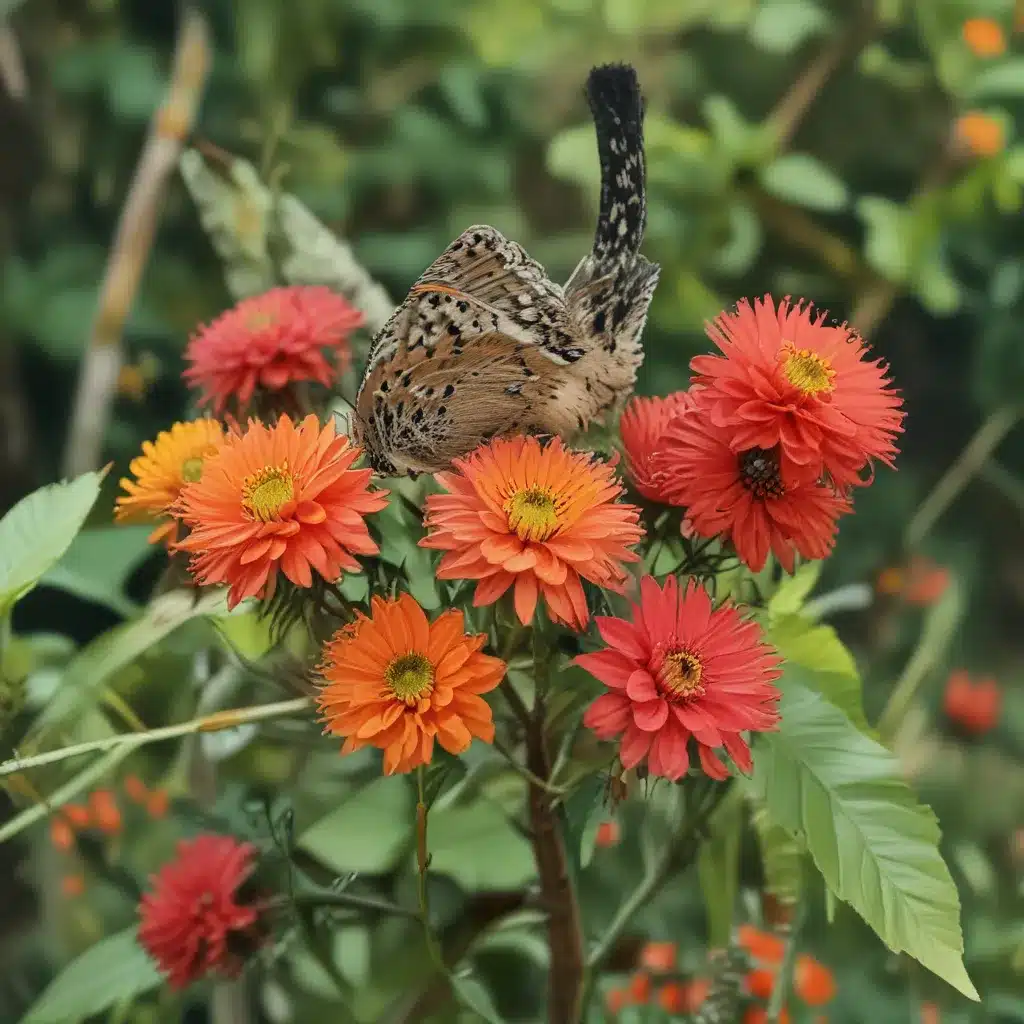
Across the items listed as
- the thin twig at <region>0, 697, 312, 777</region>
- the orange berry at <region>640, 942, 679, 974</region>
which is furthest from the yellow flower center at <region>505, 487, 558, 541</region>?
the orange berry at <region>640, 942, 679, 974</region>

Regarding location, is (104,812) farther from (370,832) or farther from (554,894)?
(554,894)

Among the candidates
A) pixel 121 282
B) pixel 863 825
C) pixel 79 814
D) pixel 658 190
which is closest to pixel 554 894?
pixel 863 825

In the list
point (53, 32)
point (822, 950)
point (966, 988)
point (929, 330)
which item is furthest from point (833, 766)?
point (53, 32)

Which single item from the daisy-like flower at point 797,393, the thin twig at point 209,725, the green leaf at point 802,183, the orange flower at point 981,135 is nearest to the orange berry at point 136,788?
the thin twig at point 209,725

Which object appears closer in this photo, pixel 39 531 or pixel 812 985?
pixel 39 531

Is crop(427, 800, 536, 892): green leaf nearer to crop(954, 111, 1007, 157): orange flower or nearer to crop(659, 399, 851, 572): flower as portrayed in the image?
crop(659, 399, 851, 572): flower

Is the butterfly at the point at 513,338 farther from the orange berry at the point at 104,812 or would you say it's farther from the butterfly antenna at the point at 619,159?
the orange berry at the point at 104,812
